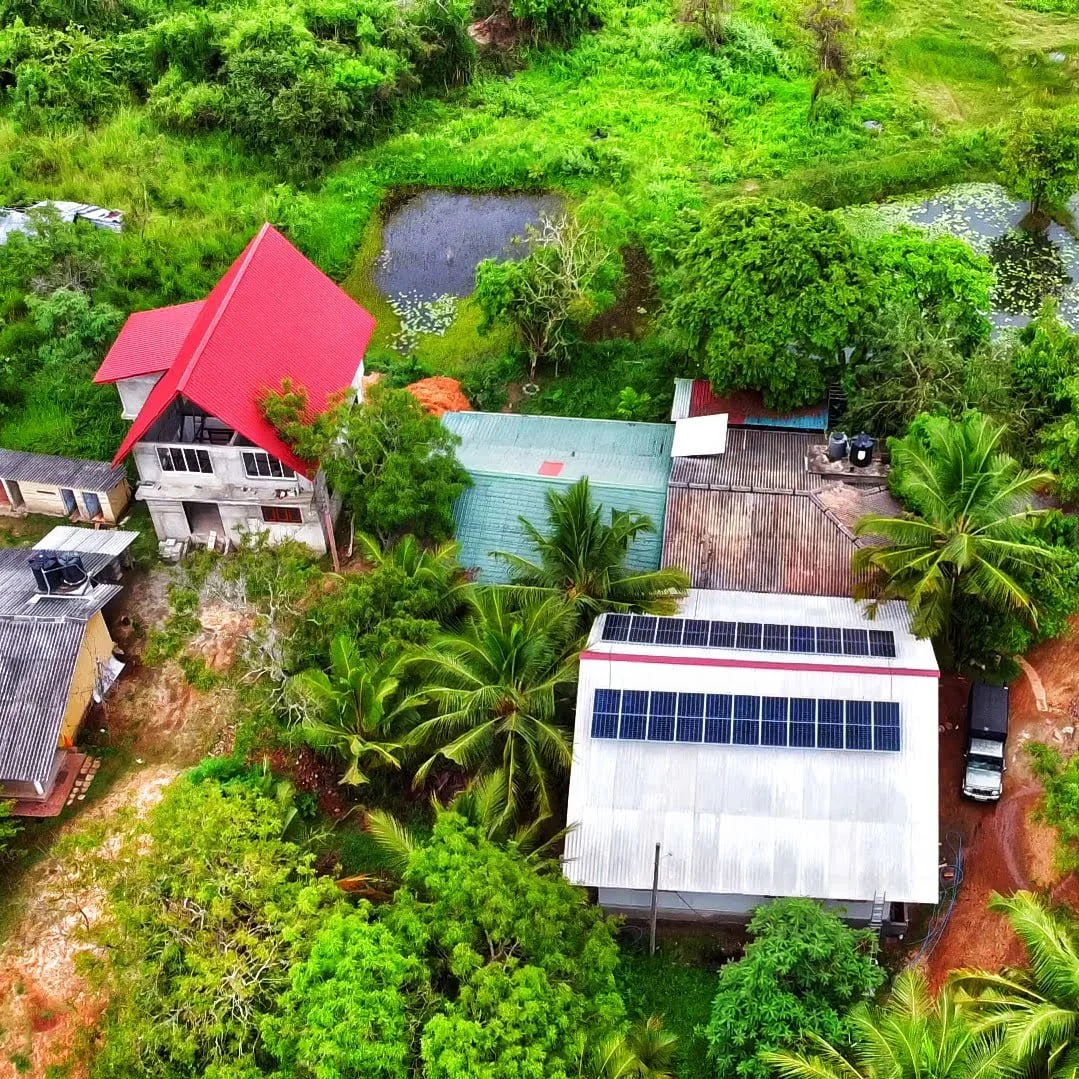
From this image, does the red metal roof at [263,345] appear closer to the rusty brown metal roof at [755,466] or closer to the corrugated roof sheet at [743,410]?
the corrugated roof sheet at [743,410]

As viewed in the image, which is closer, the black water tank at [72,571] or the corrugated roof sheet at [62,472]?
the black water tank at [72,571]

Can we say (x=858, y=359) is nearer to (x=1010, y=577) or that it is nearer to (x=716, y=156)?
(x=1010, y=577)

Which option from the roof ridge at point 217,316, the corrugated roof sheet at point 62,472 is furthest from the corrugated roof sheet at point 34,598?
the roof ridge at point 217,316

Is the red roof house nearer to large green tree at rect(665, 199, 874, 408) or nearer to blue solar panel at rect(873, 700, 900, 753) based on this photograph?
large green tree at rect(665, 199, 874, 408)

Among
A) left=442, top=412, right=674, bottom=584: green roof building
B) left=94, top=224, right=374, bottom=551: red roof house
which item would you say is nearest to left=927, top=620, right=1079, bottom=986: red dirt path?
left=442, top=412, right=674, bottom=584: green roof building

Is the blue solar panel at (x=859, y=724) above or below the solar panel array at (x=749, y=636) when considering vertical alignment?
below

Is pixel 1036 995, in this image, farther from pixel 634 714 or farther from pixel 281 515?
pixel 281 515
